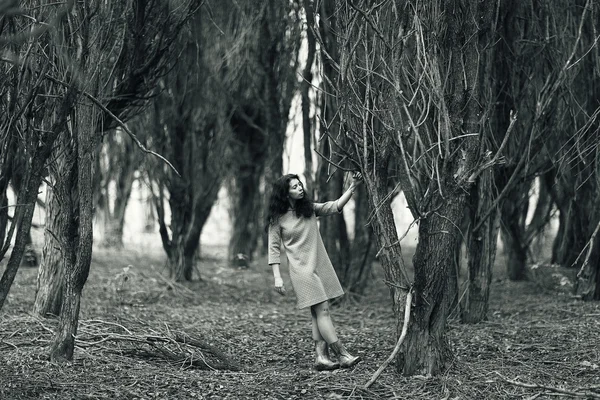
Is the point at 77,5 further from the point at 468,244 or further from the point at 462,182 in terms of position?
the point at 468,244

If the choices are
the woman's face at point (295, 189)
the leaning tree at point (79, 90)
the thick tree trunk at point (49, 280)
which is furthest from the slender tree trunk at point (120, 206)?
the woman's face at point (295, 189)

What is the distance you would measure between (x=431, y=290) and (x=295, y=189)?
138 centimetres

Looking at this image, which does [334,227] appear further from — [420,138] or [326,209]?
[420,138]

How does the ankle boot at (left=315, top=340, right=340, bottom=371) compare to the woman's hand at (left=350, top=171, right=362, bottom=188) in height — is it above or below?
below

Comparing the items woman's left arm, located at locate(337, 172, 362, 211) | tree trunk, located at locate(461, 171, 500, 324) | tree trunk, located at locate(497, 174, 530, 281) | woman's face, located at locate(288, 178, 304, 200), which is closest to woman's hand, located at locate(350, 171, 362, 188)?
woman's left arm, located at locate(337, 172, 362, 211)

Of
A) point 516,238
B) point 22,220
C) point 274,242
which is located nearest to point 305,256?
point 274,242

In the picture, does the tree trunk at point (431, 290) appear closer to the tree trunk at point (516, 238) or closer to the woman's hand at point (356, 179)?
the woman's hand at point (356, 179)

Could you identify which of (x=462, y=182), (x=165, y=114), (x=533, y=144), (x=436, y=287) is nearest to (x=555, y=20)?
(x=533, y=144)

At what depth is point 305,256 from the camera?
658 centimetres

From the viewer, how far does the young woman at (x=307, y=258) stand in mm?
6449

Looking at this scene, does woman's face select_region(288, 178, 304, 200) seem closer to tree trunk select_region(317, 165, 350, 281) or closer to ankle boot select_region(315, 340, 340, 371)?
ankle boot select_region(315, 340, 340, 371)

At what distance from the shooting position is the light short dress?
6.48m

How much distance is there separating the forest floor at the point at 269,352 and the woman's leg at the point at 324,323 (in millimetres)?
306

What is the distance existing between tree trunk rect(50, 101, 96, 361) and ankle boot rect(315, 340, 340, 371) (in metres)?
1.85
